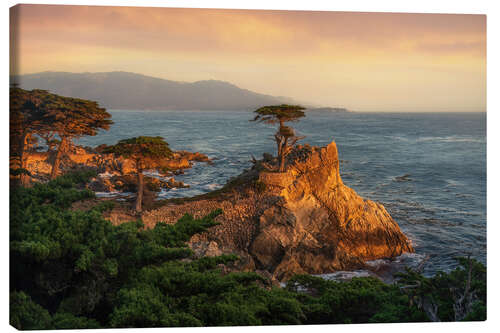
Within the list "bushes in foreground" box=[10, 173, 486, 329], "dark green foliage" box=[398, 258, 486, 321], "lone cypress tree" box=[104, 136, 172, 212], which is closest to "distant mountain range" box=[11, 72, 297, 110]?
"lone cypress tree" box=[104, 136, 172, 212]

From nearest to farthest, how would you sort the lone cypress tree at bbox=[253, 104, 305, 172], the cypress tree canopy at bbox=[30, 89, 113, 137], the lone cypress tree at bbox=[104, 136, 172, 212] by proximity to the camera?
the cypress tree canopy at bbox=[30, 89, 113, 137]
the lone cypress tree at bbox=[104, 136, 172, 212]
the lone cypress tree at bbox=[253, 104, 305, 172]

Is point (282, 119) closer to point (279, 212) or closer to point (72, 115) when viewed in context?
point (279, 212)

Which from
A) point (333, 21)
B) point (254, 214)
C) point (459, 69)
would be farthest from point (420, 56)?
point (254, 214)

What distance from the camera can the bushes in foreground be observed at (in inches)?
166

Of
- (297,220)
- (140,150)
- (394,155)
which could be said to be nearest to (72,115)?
(140,150)

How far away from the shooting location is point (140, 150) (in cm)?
794

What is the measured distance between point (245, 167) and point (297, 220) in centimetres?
262

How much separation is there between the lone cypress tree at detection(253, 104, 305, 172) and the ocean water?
0.89ft

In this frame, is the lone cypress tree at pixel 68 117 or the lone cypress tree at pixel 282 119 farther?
the lone cypress tree at pixel 282 119

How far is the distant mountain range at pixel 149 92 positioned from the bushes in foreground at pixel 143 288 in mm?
2439

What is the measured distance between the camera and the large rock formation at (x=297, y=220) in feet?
26.0

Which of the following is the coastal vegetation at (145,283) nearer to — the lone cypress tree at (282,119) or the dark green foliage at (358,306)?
the dark green foliage at (358,306)

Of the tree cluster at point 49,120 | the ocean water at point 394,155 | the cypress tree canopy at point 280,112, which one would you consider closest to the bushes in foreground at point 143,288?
the tree cluster at point 49,120

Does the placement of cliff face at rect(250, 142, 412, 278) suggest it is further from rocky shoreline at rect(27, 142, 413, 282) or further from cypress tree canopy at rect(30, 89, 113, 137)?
cypress tree canopy at rect(30, 89, 113, 137)
